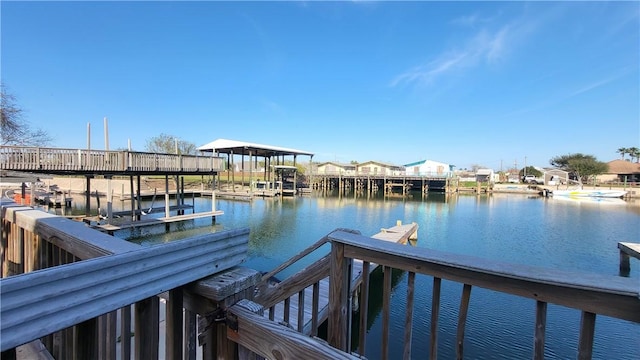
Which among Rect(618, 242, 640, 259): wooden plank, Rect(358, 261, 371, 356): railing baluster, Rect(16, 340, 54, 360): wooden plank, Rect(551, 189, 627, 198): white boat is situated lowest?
Rect(618, 242, 640, 259): wooden plank

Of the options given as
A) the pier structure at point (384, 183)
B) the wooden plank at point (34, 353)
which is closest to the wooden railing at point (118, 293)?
the wooden plank at point (34, 353)

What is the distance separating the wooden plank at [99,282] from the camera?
0.64m

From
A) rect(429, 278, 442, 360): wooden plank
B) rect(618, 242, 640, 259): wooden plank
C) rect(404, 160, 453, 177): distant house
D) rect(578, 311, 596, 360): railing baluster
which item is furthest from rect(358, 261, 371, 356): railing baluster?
rect(404, 160, 453, 177): distant house

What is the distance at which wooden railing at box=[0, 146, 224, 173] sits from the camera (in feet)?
32.9

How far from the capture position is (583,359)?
1083 millimetres

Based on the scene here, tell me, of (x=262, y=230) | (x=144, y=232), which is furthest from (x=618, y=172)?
(x=144, y=232)

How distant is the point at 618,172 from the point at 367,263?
68860mm

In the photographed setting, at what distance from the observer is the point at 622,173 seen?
4944 cm

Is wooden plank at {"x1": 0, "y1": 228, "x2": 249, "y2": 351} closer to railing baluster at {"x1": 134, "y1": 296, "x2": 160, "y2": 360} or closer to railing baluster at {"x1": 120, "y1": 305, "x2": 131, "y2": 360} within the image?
railing baluster at {"x1": 134, "y1": 296, "x2": 160, "y2": 360}

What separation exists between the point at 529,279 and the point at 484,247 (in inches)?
520

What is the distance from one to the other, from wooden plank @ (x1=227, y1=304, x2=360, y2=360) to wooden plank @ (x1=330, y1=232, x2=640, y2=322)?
69 centimetres

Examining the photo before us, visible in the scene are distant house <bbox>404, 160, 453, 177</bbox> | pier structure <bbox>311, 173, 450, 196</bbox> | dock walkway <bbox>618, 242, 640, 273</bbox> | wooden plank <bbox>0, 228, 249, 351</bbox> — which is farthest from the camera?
distant house <bbox>404, 160, 453, 177</bbox>

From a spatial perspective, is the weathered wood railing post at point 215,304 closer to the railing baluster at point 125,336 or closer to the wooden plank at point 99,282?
the wooden plank at point 99,282

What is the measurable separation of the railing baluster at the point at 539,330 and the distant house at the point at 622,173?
6532 centimetres
